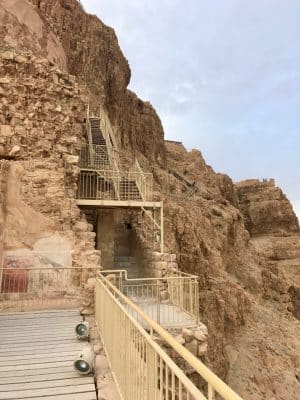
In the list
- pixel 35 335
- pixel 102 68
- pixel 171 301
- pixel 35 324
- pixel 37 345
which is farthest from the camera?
pixel 102 68

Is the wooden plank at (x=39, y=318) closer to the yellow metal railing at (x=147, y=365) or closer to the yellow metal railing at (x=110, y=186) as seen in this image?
the yellow metal railing at (x=147, y=365)

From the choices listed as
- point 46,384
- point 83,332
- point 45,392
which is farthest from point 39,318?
point 45,392

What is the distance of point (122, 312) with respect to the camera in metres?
4.16

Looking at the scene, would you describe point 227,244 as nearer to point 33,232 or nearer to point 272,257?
point 272,257

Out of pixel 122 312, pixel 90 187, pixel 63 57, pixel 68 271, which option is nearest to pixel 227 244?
pixel 90 187

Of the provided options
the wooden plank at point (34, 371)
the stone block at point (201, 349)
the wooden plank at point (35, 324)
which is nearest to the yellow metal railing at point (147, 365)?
the wooden plank at point (34, 371)

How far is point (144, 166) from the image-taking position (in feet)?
109

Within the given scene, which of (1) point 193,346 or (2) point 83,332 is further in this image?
(1) point 193,346

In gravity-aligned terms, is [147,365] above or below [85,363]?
above

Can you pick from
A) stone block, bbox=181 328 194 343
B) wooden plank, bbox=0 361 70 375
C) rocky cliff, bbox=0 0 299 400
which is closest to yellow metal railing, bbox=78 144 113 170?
rocky cliff, bbox=0 0 299 400

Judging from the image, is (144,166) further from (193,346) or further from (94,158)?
(193,346)

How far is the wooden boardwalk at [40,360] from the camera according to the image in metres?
4.12

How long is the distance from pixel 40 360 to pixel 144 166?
93.9 ft

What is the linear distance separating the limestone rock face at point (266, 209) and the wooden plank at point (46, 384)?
1911 inches
